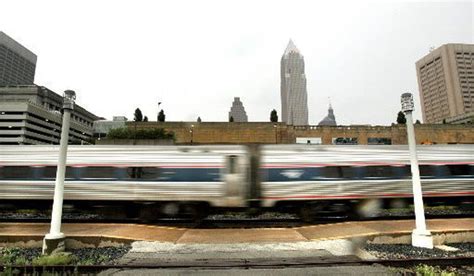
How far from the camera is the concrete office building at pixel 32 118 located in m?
124

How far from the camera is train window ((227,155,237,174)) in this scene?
44.2ft

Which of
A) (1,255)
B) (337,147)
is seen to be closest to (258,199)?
(337,147)

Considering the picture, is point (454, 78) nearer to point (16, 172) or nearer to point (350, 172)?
point (350, 172)

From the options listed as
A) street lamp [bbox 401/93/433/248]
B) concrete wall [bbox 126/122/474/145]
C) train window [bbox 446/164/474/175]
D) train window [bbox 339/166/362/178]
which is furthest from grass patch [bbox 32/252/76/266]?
concrete wall [bbox 126/122/474/145]

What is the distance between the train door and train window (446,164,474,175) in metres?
10.1

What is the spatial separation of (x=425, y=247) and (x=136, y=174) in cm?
1084

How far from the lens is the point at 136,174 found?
45.0ft

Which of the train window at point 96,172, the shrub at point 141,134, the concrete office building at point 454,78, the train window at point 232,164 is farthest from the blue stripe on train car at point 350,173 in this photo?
the concrete office building at point 454,78

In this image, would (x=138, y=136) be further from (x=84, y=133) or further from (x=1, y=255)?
(x=84, y=133)

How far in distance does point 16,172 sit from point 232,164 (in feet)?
31.7

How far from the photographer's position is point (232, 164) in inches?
533

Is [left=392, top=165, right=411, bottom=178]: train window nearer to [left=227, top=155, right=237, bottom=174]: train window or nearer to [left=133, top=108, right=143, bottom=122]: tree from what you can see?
[left=227, top=155, right=237, bottom=174]: train window

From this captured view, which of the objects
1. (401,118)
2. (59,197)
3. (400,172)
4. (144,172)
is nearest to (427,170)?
(400,172)

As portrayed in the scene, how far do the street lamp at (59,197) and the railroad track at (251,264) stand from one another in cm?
138
